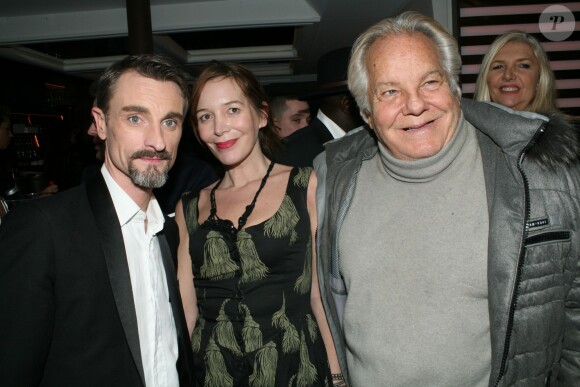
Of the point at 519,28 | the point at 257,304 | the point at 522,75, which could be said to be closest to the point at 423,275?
the point at 257,304

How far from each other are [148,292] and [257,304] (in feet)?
1.61

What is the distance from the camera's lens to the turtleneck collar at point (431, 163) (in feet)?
4.78

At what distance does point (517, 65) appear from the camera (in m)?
2.65

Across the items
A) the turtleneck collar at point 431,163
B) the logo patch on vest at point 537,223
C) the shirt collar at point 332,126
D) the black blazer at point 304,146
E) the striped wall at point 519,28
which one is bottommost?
the logo patch on vest at point 537,223

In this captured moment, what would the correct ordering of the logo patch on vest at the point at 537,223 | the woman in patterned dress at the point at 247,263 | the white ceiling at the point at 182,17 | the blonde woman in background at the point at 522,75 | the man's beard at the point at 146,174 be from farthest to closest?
the white ceiling at the point at 182,17
the blonde woman in background at the point at 522,75
the woman in patterned dress at the point at 247,263
the man's beard at the point at 146,174
the logo patch on vest at the point at 537,223

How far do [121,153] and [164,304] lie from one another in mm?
615

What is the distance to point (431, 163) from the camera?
1.46 metres

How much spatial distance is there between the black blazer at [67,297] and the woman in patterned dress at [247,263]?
0.53m

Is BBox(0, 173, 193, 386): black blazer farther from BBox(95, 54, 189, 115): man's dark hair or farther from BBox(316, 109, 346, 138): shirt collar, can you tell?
BBox(316, 109, 346, 138): shirt collar

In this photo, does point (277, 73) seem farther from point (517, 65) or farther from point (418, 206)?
point (418, 206)

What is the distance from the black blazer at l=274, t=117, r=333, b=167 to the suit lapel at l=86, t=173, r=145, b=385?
1318 mm

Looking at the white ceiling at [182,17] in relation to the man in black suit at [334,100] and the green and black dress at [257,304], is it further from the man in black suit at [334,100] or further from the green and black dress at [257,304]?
the green and black dress at [257,304]

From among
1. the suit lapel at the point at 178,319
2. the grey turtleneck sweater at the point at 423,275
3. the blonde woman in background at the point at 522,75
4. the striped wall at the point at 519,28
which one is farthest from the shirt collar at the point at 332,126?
the striped wall at the point at 519,28

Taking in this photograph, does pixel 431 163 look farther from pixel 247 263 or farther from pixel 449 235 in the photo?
pixel 247 263
